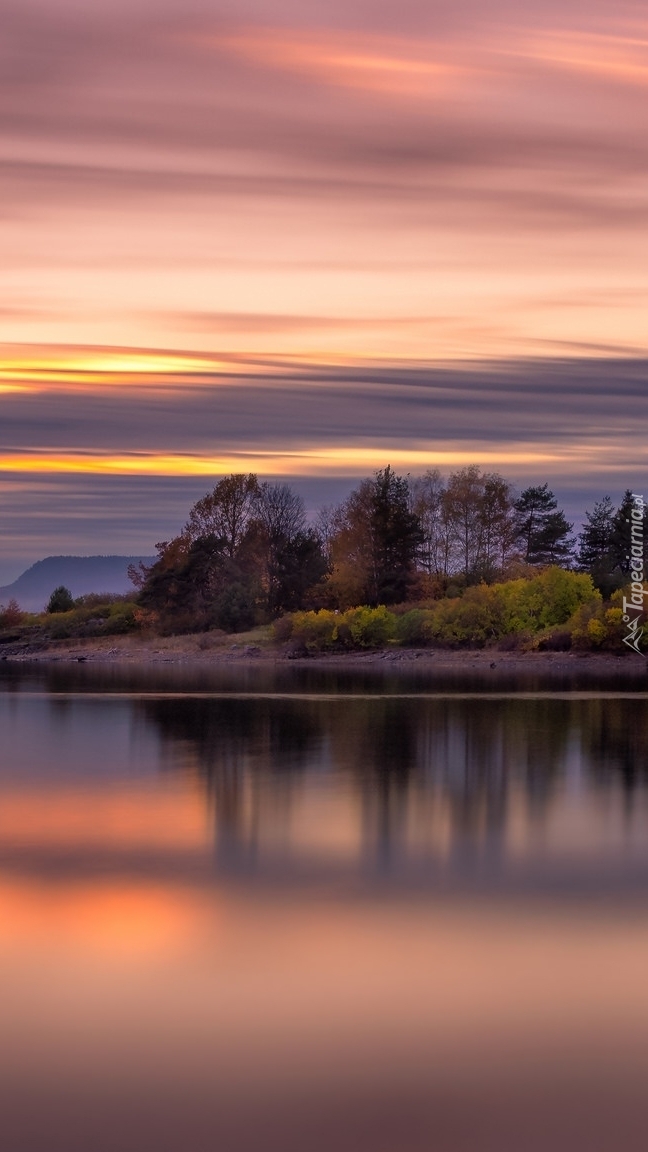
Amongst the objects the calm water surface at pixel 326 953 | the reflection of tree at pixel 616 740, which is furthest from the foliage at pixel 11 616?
the calm water surface at pixel 326 953

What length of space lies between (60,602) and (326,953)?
75643mm

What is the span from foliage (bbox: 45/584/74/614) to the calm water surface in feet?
200

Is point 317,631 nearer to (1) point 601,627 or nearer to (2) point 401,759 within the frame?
(1) point 601,627

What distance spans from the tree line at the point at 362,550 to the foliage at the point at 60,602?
5.99 meters

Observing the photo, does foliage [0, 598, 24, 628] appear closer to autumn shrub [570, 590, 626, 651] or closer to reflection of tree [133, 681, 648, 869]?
autumn shrub [570, 590, 626, 651]

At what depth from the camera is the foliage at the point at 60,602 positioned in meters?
84.6

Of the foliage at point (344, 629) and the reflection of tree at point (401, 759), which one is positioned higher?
the foliage at point (344, 629)

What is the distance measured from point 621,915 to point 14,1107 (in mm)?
6241

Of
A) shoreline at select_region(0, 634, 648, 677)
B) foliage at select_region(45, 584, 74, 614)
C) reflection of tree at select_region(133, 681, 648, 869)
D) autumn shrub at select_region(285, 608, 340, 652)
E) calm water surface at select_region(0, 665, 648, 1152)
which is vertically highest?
foliage at select_region(45, 584, 74, 614)

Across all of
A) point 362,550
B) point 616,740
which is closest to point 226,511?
point 362,550

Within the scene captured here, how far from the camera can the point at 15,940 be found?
38.5ft

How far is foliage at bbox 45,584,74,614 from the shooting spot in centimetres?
8462

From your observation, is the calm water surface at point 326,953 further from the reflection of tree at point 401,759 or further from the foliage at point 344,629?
the foliage at point 344,629

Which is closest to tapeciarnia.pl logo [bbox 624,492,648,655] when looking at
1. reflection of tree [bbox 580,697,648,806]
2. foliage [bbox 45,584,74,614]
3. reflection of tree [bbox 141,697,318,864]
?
reflection of tree [bbox 580,697,648,806]
